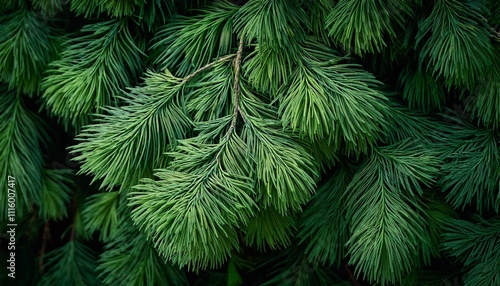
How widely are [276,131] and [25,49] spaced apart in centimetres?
47

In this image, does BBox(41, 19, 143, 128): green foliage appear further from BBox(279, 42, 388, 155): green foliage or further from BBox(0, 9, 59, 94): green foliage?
BBox(279, 42, 388, 155): green foliage

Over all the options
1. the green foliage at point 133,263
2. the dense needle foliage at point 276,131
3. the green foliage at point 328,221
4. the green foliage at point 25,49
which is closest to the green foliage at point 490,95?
the dense needle foliage at point 276,131

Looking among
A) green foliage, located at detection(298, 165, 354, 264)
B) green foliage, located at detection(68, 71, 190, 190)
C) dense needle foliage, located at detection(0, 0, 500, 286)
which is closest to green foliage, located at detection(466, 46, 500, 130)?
dense needle foliage, located at detection(0, 0, 500, 286)

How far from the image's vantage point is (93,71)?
93 cm

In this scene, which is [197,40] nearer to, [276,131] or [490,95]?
[276,131]

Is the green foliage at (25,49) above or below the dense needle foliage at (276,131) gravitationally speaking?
above

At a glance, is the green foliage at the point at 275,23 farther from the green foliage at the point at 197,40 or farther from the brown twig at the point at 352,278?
the brown twig at the point at 352,278

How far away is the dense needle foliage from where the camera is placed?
2.59 feet

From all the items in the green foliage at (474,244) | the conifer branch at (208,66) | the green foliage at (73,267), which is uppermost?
the conifer branch at (208,66)

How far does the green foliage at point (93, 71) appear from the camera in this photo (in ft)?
3.02

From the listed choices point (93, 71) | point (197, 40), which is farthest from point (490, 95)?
point (93, 71)

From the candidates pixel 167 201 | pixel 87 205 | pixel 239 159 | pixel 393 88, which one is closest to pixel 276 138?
pixel 239 159

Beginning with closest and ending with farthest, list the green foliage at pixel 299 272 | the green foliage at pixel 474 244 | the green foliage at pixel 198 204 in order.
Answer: the green foliage at pixel 198 204
the green foliage at pixel 474 244
the green foliage at pixel 299 272

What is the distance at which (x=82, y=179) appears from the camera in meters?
1.13
